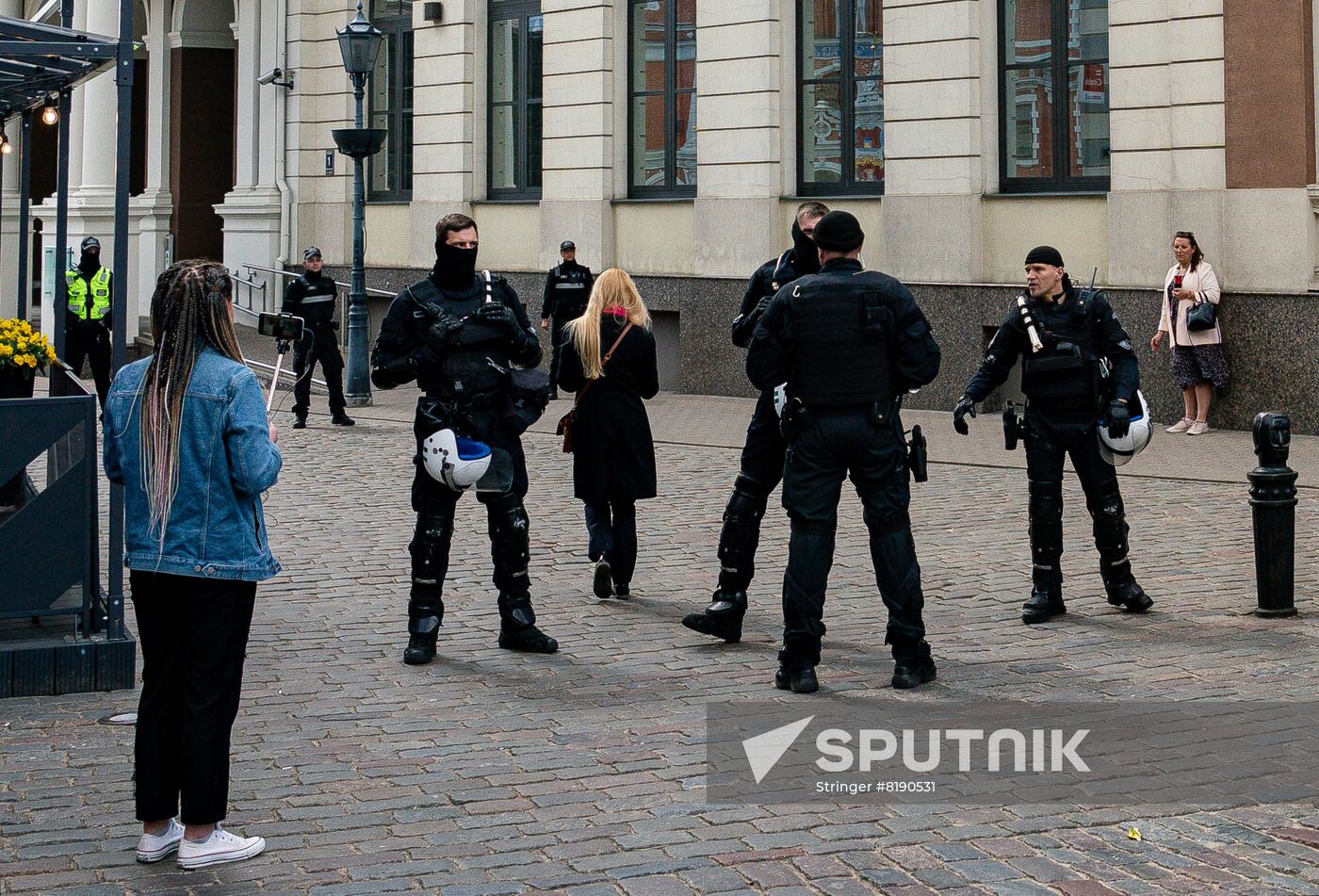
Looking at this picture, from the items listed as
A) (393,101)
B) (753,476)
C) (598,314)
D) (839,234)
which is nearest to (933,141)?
(393,101)

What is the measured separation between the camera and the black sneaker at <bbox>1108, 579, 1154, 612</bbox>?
924cm

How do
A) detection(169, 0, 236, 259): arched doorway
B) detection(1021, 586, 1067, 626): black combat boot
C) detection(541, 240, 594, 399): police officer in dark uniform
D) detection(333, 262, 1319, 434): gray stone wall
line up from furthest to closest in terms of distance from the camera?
detection(169, 0, 236, 259): arched doorway, detection(541, 240, 594, 399): police officer in dark uniform, detection(333, 262, 1319, 434): gray stone wall, detection(1021, 586, 1067, 626): black combat boot

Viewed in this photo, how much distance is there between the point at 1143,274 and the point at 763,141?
16.5 feet

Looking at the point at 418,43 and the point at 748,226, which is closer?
the point at 748,226

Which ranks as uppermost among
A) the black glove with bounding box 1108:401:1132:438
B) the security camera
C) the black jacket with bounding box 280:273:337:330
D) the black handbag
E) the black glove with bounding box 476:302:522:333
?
the security camera

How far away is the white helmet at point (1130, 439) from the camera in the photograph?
361 inches

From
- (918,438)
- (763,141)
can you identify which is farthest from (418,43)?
(918,438)

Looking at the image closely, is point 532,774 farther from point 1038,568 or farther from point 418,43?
point 418,43

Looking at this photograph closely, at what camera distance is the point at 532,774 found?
6.51m

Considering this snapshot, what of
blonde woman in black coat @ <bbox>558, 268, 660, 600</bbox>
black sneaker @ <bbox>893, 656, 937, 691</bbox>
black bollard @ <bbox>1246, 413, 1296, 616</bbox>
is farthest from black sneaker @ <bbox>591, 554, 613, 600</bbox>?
black bollard @ <bbox>1246, 413, 1296, 616</bbox>

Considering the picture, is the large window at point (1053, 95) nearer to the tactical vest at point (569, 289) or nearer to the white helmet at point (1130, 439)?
the tactical vest at point (569, 289)

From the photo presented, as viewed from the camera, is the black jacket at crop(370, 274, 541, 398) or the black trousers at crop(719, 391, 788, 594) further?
the black trousers at crop(719, 391, 788, 594)

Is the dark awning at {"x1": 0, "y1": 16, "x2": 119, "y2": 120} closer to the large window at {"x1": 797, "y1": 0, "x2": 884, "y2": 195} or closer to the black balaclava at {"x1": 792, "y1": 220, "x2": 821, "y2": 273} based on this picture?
the black balaclava at {"x1": 792, "y1": 220, "x2": 821, "y2": 273}

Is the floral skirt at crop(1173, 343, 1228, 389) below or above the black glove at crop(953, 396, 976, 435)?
above
